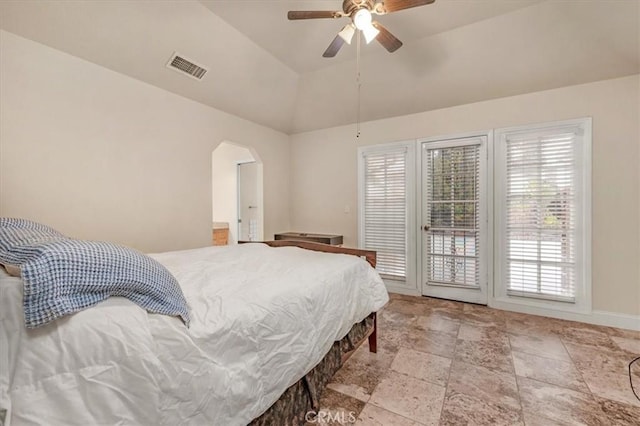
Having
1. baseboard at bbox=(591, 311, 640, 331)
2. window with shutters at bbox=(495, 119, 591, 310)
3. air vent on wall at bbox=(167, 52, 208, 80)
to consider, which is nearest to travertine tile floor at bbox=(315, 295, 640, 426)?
baseboard at bbox=(591, 311, 640, 331)

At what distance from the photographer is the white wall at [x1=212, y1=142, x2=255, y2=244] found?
18.4 feet

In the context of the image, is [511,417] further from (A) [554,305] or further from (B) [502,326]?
(A) [554,305]

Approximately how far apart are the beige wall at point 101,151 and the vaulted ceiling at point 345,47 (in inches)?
7.6

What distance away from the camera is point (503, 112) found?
3350 mm

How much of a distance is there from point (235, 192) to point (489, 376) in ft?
16.2

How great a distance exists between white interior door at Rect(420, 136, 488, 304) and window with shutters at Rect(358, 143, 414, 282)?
0.26 meters

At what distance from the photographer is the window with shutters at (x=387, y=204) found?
3.95 m

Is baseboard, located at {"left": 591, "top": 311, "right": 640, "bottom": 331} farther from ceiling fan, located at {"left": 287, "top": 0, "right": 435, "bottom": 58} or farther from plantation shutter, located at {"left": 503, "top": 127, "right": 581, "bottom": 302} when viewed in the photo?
ceiling fan, located at {"left": 287, "top": 0, "right": 435, "bottom": 58}

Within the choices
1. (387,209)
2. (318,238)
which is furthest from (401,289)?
(318,238)

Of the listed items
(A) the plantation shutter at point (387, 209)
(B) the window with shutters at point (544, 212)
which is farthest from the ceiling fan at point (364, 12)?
(B) the window with shutters at point (544, 212)

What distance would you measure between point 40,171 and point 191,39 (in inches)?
67.4

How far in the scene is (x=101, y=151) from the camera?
2.58m

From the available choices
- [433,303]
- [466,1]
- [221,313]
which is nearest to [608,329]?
[433,303]

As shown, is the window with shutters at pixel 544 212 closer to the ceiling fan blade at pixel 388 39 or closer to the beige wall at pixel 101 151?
the ceiling fan blade at pixel 388 39
